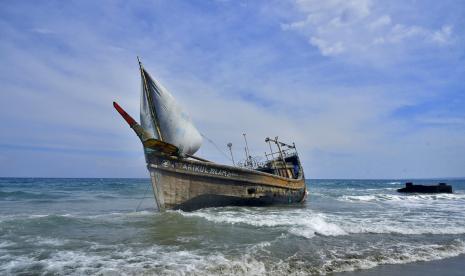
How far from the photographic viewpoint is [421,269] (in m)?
7.21

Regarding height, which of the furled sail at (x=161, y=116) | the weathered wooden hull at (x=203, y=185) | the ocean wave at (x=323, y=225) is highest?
the furled sail at (x=161, y=116)

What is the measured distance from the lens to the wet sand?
685 cm

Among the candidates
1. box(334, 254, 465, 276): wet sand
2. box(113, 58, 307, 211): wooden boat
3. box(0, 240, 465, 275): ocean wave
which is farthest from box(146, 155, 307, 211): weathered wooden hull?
box(334, 254, 465, 276): wet sand

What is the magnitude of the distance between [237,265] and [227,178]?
9.30 meters

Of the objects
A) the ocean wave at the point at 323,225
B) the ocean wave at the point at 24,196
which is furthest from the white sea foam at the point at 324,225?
the ocean wave at the point at 24,196

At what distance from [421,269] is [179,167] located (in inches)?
381

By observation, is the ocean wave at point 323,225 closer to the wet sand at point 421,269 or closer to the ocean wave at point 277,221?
the ocean wave at point 277,221

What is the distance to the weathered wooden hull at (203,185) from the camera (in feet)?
48.2

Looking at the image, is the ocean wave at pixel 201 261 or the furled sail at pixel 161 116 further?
the furled sail at pixel 161 116

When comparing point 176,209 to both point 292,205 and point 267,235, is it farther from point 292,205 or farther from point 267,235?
point 292,205

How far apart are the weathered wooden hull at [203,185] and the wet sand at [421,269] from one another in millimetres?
9147

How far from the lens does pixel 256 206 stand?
17422 millimetres

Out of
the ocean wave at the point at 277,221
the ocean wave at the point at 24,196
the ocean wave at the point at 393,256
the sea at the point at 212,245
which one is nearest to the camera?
the sea at the point at 212,245

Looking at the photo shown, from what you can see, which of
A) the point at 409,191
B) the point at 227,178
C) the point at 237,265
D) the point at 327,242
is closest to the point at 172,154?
the point at 227,178
